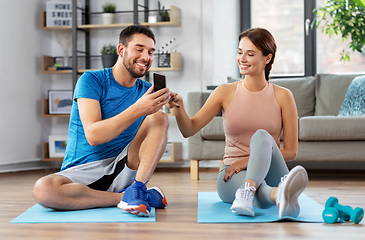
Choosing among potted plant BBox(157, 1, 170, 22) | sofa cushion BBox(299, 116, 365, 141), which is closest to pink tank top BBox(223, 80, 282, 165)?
sofa cushion BBox(299, 116, 365, 141)

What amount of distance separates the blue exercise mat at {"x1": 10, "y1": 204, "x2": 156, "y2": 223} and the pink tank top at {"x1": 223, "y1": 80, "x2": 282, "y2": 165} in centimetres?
47

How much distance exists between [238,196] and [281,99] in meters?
0.54

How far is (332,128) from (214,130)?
0.81 m

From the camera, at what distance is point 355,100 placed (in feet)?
10.9

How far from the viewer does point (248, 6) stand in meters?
4.43

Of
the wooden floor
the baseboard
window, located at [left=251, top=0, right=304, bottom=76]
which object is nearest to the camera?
the wooden floor

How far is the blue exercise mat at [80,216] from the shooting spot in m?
1.69

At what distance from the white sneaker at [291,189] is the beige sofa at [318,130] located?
4.84 feet

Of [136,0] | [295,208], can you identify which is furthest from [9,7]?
[295,208]

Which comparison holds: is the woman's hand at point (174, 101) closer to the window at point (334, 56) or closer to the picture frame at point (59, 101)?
the picture frame at point (59, 101)

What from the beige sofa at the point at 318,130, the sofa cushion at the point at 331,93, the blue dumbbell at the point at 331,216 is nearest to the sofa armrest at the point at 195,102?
the beige sofa at the point at 318,130

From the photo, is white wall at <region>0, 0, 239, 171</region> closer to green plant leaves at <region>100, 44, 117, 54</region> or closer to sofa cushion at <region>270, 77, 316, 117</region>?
green plant leaves at <region>100, 44, 117, 54</region>

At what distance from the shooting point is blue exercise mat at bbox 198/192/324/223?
1.66 meters

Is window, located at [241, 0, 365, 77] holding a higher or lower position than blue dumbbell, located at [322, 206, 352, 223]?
higher
